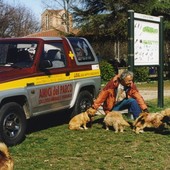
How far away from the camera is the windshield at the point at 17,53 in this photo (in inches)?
321

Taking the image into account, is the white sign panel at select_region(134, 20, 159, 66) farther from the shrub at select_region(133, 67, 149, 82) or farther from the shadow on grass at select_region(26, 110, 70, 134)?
the shrub at select_region(133, 67, 149, 82)

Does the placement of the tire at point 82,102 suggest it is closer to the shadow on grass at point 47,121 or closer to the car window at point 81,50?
the shadow on grass at point 47,121

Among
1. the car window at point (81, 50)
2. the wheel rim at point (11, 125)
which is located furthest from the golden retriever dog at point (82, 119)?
the wheel rim at point (11, 125)

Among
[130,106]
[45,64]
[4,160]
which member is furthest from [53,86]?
[4,160]

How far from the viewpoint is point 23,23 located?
58344mm

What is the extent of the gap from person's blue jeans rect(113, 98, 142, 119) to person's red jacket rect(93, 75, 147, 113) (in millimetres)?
102

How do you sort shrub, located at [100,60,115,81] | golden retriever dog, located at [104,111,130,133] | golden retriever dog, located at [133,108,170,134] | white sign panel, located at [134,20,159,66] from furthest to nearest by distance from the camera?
shrub, located at [100,60,115,81] < white sign panel, located at [134,20,159,66] < golden retriever dog, located at [104,111,130,133] < golden retriever dog, located at [133,108,170,134]

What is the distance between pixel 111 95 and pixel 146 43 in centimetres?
289

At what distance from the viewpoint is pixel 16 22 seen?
54.5 metres

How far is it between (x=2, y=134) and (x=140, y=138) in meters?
2.44

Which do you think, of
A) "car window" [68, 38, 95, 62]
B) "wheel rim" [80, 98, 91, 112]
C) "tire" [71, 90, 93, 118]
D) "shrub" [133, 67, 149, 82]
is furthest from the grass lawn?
"shrub" [133, 67, 149, 82]

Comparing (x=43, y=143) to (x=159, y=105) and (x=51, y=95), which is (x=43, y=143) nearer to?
(x=51, y=95)

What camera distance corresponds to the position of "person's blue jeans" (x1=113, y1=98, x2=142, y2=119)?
30.4ft

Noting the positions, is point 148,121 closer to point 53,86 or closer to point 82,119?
point 82,119
